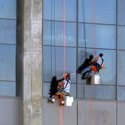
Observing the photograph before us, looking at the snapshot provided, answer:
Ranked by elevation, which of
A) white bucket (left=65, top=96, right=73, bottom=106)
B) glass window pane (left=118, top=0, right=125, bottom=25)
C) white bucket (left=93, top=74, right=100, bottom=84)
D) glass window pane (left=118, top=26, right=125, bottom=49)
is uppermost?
glass window pane (left=118, top=0, right=125, bottom=25)

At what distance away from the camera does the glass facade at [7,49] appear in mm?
30328

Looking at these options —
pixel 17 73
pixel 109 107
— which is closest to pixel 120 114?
pixel 109 107

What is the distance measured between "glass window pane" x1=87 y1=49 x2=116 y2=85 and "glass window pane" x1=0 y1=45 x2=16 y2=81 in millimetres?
3401

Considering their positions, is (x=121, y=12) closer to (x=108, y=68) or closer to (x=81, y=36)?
(x=81, y=36)

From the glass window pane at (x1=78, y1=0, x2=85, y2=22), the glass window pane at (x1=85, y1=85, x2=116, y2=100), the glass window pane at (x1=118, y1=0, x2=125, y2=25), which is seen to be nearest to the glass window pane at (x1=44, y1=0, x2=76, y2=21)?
the glass window pane at (x1=78, y1=0, x2=85, y2=22)

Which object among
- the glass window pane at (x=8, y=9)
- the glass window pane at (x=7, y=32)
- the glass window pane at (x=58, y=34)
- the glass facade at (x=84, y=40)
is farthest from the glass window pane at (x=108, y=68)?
the glass window pane at (x=8, y=9)

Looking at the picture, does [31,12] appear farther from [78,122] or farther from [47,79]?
[78,122]

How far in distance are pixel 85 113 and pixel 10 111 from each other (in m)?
3.19

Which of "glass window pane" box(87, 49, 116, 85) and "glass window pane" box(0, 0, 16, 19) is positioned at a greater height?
"glass window pane" box(0, 0, 16, 19)

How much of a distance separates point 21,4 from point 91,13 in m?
3.10

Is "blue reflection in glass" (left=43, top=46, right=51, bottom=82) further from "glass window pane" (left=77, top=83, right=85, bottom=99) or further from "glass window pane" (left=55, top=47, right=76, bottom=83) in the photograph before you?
"glass window pane" (left=77, top=83, right=85, bottom=99)

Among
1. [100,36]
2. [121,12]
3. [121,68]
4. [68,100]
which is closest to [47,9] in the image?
[100,36]

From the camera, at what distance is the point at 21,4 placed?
100ft

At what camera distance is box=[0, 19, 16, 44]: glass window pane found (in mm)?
30484
